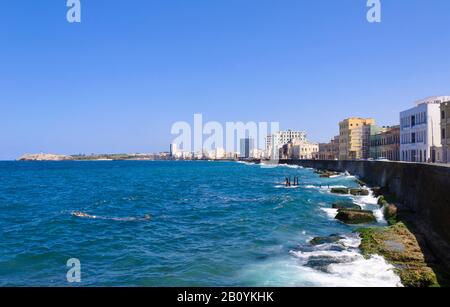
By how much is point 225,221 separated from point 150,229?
6476 millimetres

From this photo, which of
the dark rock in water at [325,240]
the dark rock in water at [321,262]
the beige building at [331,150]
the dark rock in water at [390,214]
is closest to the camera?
the dark rock in water at [321,262]

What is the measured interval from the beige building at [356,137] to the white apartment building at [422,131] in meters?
46.5

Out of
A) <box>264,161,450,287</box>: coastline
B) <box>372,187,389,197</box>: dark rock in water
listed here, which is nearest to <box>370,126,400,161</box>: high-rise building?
<box>372,187,389,197</box>: dark rock in water

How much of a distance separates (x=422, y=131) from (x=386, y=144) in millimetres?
37547

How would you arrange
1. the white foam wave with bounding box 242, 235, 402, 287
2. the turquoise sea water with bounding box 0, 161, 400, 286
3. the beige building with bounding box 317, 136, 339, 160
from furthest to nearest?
the beige building with bounding box 317, 136, 339, 160
the turquoise sea water with bounding box 0, 161, 400, 286
the white foam wave with bounding box 242, 235, 402, 287

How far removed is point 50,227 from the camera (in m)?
31.0

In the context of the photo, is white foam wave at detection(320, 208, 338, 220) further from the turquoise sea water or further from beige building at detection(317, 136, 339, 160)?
beige building at detection(317, 136, 339, 160)

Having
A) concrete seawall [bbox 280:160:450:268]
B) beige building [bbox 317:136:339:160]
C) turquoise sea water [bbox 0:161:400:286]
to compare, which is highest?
beige building [bbox 317:136:339:160]

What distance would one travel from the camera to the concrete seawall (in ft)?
66.9

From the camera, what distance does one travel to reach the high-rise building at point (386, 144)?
313ft

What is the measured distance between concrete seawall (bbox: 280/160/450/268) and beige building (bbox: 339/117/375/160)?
7740 centimetres

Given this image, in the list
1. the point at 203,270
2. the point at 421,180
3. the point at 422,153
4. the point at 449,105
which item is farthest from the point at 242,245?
the point at 422,153

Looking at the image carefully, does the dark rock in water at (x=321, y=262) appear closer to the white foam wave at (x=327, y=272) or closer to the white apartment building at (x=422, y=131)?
the white foam wave at (x=327, y=272)

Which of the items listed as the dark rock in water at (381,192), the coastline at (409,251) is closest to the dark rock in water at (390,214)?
the coastline at (409,251)
